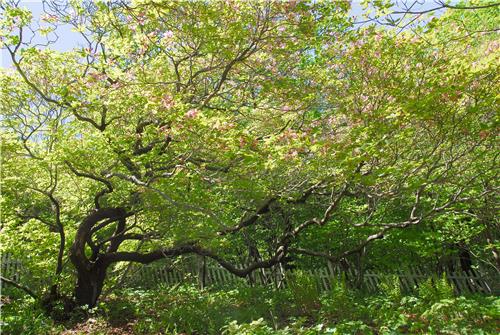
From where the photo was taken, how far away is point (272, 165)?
530cm

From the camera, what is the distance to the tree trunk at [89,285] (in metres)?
7.74

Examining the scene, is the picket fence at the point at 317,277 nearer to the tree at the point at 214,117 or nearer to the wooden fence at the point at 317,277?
the wooden fence at the point at 317,277

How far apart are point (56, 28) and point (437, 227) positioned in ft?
30.7

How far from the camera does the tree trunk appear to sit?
7.74 m

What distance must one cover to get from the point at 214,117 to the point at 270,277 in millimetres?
7035

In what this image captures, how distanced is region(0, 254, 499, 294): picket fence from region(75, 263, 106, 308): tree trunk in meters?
1.81

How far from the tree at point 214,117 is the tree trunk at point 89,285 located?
26 mm

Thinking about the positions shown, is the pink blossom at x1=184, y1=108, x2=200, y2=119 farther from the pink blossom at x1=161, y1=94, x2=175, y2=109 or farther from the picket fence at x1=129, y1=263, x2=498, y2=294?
the picket fence at x1=129, y1=263, x2=498, y2=294

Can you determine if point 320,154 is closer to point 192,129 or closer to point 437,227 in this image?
point 192,129

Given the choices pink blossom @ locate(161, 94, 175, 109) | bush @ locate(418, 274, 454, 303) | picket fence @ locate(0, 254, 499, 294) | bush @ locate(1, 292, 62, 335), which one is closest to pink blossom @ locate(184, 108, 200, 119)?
pink blossom @ locate(161, 94, 175, 109)

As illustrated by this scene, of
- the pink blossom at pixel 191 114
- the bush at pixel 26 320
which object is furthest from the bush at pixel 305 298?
the pink blossom at pixel 191 114

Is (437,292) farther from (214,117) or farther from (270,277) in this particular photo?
(270,277)

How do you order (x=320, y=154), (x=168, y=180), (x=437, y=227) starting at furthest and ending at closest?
(x=437, y=227) → (x=168, y=180) → (x=320, y=154)

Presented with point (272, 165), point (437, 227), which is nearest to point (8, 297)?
point (272, 165)
